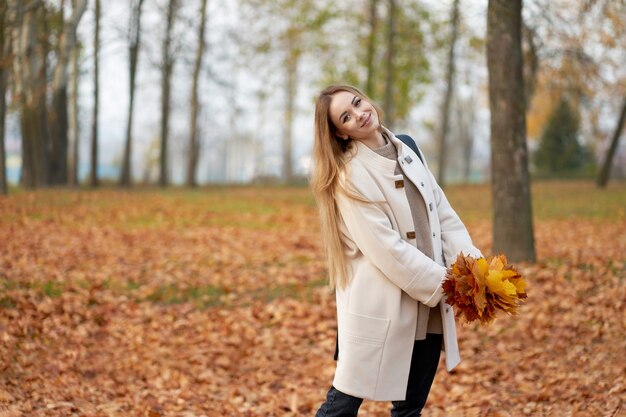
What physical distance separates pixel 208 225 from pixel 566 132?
23.8 meters

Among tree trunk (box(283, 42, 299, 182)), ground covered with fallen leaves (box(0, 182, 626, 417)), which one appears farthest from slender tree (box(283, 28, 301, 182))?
ground covered with fallen leaves (box(0, 182, 626, 417))

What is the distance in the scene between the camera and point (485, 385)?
5754 mm

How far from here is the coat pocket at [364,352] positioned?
3.22m

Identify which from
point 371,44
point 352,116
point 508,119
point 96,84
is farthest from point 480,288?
point 96,84

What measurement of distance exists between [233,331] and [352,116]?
4.39 m

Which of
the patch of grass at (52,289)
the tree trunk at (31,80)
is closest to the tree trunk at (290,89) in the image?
the tree trunk at (31,80)

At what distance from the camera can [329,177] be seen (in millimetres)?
3281

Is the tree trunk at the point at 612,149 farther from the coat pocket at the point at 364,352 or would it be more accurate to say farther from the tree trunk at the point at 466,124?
the tree trunk at the point at 466,124

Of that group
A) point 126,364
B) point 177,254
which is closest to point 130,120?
point 177,254

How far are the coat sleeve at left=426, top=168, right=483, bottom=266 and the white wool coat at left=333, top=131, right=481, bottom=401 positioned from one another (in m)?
0.15

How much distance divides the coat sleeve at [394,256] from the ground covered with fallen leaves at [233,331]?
1981 millimetres

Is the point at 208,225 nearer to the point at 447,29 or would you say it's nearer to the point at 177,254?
the point at 177,254

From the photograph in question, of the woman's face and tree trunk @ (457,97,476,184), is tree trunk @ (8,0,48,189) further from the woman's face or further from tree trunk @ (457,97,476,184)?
tree trunk @ (457,97,476,184)

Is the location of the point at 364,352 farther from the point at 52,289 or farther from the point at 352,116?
the point at 52,289
